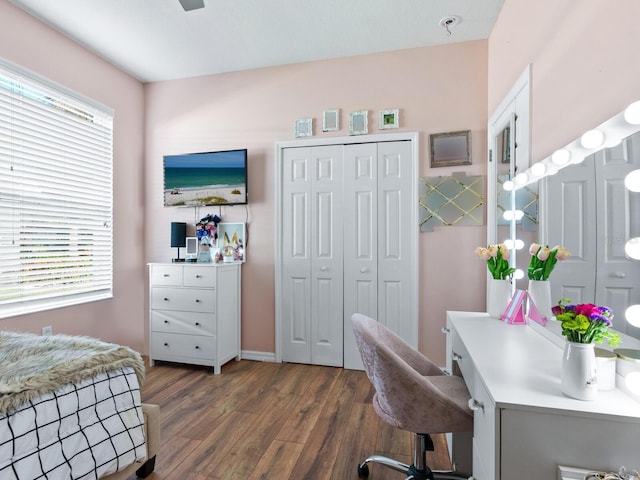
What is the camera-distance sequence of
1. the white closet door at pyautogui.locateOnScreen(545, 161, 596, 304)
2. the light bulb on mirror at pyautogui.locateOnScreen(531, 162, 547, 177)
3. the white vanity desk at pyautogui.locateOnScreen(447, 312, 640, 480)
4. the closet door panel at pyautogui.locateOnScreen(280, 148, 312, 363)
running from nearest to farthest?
the white vanity desk at pyautogui.locateOnScreen(447, 312, 640, 480) → the white closet door at pyautogui.locateOnScreen(545, 161, 596, 304) → the light bulb on mirror at pyautogui.locateOnScreen(531, 162, 547, 177) → the closet door panel at pyautogui.locateOnScreen(280, 148, 312, 363)

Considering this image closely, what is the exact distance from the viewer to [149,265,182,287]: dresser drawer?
2953mm

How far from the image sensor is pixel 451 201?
2.75 meters

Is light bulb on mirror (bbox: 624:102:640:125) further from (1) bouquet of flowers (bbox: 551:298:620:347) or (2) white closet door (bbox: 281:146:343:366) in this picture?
(2) white closet door (bbox: 281:146:343:366)

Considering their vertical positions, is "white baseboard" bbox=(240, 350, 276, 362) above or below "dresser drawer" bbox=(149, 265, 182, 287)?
below

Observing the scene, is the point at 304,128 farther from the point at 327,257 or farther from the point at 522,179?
the point at 522,179

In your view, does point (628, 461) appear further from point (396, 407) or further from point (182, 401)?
point (182, 401)

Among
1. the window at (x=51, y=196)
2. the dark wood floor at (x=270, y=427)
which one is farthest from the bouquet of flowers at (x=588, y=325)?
the window at (x=51, y=196)

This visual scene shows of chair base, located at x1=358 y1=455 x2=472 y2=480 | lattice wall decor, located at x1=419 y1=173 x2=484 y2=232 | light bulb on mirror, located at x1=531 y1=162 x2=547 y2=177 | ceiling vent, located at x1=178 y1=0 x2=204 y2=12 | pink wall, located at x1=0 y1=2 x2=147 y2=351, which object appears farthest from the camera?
lattice wall decor, located at x1=419 y1=173 x2=484 y2=232

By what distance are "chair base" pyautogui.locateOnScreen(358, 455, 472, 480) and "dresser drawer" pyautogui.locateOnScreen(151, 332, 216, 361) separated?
5.56ft

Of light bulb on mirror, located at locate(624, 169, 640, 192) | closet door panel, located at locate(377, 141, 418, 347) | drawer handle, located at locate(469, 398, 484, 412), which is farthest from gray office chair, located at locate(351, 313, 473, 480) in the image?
closet door panel, located at locate(377, 141, 418, 347)

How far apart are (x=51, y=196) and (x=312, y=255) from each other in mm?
2184

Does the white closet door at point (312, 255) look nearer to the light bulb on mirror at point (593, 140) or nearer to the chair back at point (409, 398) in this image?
Result: the chair back at point (409, 398)

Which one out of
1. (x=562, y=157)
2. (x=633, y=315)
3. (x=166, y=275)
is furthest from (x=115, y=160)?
(x=633, y=315)

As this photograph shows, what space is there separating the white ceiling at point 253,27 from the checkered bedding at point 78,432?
2.48 m
